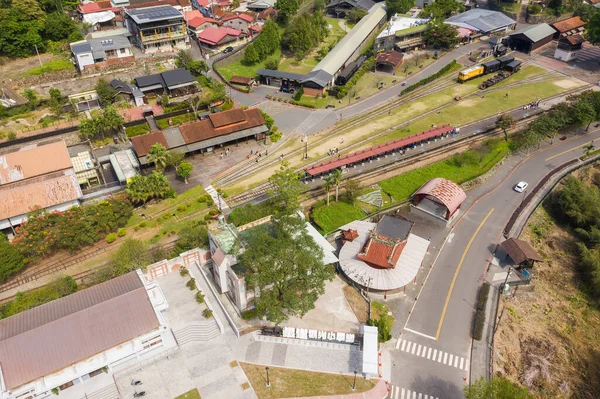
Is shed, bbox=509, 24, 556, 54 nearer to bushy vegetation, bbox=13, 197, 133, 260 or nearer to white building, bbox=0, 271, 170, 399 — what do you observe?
bushy vegetation, bbox=13, 197, 133, 260

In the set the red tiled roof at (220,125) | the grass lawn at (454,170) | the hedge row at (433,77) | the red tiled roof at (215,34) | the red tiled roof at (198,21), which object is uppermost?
the red tiled roof at (198,21)

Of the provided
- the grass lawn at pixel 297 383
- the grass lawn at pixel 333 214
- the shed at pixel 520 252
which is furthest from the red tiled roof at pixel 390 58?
the grass lawn at pixel 297 383

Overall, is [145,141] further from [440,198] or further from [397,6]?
[397,6]

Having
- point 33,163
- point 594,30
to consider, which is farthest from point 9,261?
point 594,30

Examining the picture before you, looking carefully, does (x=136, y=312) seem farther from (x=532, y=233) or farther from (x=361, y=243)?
(x=532, y=233)

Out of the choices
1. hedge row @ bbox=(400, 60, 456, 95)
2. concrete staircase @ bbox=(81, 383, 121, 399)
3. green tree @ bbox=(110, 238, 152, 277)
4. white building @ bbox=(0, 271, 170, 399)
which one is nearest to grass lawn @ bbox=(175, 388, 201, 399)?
concrete staircase @ bbox=(81, 383, 121, 399)

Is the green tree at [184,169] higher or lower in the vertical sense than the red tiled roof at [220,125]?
lower

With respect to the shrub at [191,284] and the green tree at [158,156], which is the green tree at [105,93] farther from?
the shrub at [191,284]
